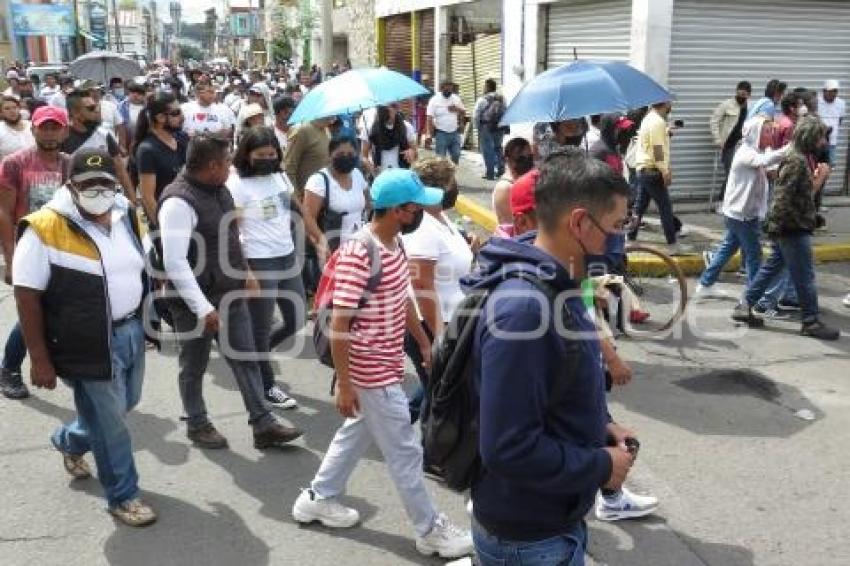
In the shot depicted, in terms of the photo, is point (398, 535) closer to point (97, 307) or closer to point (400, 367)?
point (400, 367)

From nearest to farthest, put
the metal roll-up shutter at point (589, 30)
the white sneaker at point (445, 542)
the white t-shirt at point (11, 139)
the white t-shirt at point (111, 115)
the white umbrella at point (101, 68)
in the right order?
the white sneaker at point (445, 542)
the white t-shirt at point (11, 139)
the white t-shirt at point (111, 115)
the metal roll-up shutter at point (589, 30)
the white umbrella at point (101, 68)

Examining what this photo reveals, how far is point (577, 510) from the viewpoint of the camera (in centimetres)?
204

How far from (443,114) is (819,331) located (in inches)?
337

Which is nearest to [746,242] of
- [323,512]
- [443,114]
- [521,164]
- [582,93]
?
[582,93]

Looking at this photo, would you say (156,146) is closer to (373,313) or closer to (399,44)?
(373,313)

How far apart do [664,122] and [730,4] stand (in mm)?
3131

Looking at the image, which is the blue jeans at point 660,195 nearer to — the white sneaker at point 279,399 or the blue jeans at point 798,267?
the blue jeans at point 798,267

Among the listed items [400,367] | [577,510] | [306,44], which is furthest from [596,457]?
[306,44]

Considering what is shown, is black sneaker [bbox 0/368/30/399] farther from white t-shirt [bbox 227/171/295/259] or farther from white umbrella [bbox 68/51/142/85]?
white umbrella [bbox 68/51/142/85]

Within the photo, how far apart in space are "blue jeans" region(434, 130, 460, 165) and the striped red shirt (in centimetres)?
1093

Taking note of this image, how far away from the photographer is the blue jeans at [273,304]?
4824 millimetres

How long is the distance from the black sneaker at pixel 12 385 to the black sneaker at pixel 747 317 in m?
5.52

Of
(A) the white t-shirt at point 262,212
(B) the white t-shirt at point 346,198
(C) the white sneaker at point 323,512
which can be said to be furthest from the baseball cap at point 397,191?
(B) the white t-shirt at point 346,198

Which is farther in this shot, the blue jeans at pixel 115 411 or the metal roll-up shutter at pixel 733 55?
the metal roll-up shutter at pixel 733 55
